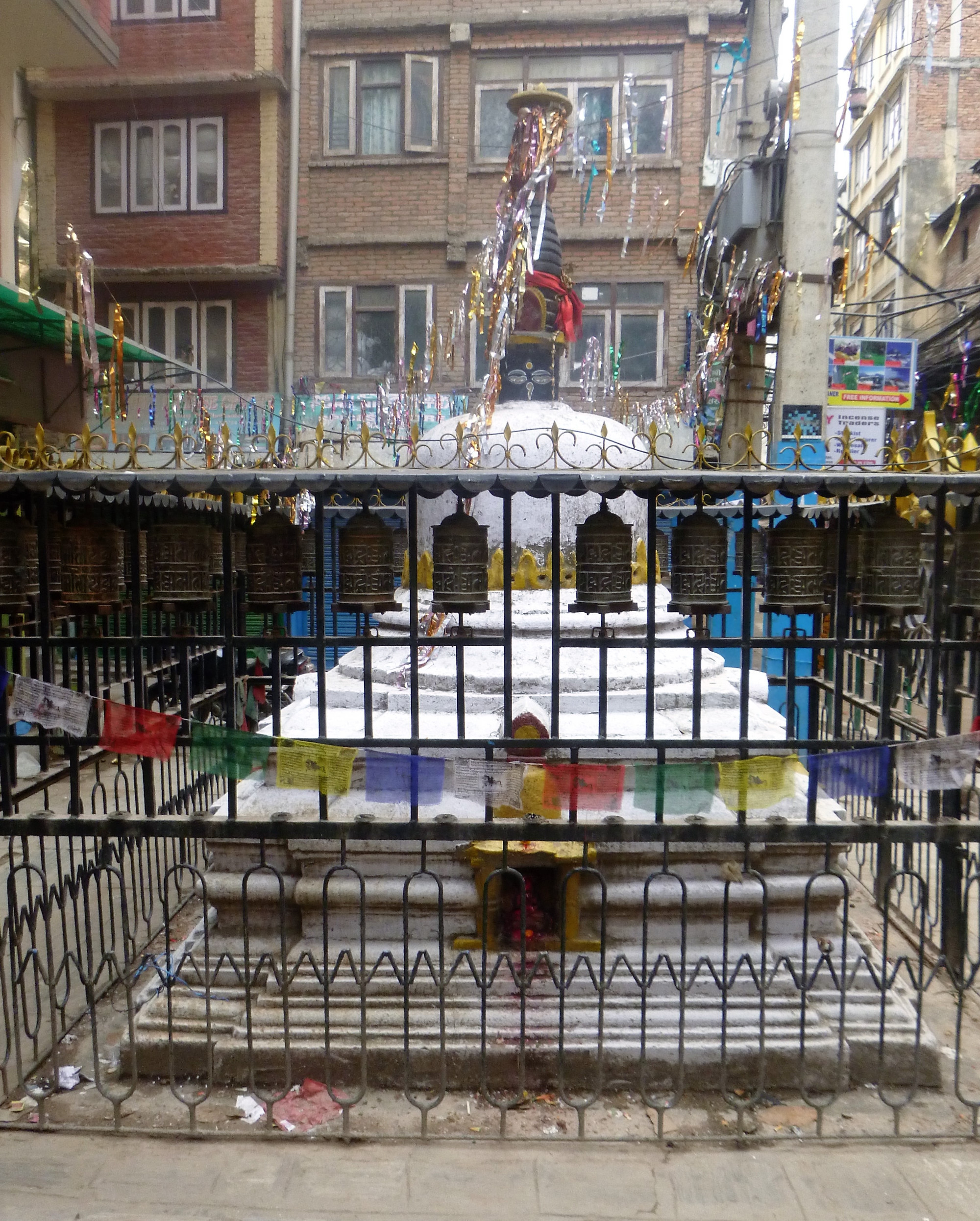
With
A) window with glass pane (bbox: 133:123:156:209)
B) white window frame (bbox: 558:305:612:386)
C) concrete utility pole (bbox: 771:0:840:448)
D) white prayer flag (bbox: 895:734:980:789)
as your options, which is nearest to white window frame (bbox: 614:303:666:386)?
white window frame (bbox: 558:305:612:386)

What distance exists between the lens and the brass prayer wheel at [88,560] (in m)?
4.05

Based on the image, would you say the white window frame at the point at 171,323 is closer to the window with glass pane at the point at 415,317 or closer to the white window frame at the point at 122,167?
the white window frame at the point at 122,167

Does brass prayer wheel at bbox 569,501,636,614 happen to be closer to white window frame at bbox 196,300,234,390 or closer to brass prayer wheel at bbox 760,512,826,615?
brass prayer wheel at bbox 760,512,826,615

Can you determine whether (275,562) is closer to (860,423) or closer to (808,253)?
(808,253)

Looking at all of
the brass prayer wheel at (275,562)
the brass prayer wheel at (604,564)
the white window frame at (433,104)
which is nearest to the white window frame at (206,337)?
the white window frame at (433,104)

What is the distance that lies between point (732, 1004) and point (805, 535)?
2166 mm

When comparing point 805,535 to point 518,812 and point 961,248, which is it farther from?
point 961,248

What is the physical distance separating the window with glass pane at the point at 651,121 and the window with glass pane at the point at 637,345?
2.86m

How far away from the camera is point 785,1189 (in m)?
3.42

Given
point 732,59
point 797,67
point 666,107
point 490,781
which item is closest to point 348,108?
point 666,107

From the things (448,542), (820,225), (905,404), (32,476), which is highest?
(820,225)

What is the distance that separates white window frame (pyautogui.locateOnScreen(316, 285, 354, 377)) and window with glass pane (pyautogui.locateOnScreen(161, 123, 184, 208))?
292 cm

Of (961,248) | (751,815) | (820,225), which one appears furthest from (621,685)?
(961,248)

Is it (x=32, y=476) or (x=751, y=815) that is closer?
(x=32, y=476)
